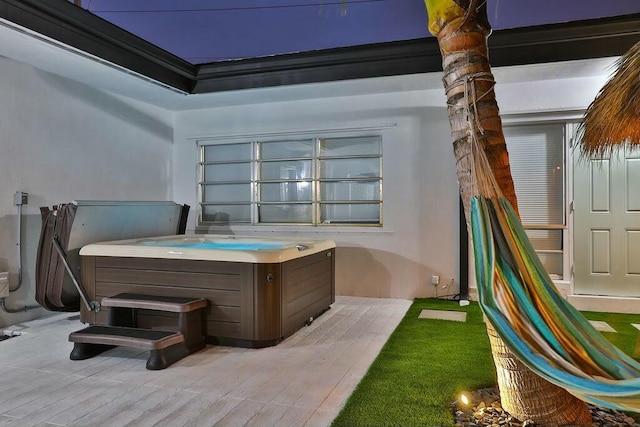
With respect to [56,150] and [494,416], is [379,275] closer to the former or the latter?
[494,416]

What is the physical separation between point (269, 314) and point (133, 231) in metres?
1.87

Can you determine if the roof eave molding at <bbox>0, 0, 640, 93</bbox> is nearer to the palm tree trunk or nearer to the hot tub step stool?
the hot tub step stool

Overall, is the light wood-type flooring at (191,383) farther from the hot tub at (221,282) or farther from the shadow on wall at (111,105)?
the shadow on wall at (111,105)

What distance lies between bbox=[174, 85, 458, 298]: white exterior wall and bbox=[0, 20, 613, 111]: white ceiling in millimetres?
188

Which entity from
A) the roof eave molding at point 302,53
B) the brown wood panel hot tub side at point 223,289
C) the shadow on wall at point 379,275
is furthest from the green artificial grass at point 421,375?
the roof eave molding at point 302,53

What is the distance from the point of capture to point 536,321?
157cm

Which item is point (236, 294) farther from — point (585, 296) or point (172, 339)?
point (585, 296)

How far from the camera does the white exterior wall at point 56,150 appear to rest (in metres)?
3.78

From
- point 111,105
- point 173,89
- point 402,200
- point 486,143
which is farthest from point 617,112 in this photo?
point 111,105

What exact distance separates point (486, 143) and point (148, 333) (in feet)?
7.82


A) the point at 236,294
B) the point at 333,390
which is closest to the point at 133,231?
the point at 236,294

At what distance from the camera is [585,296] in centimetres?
434

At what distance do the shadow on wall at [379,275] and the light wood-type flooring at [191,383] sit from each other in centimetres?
147

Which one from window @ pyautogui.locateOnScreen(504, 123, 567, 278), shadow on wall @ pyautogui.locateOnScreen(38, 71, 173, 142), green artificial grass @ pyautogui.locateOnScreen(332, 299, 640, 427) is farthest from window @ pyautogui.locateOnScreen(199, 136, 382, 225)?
green artificial grass @ pyautogui.locateOnScreen(332, 299, 640, 427)
